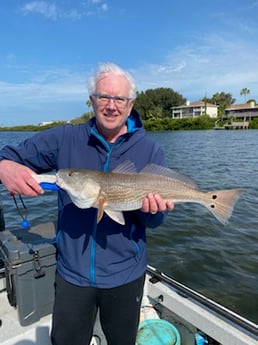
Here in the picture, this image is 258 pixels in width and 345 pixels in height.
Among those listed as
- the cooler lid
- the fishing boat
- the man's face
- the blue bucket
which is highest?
the man's face

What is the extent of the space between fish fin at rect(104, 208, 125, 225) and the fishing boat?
4.43 feet

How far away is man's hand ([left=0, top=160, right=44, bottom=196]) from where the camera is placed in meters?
2.36

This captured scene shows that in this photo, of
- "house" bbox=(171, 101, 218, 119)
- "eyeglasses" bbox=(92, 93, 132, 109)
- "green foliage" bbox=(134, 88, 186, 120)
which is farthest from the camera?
"house" bbox=(171, 101, 218, 119)

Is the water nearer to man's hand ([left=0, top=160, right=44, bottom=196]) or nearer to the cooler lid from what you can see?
the cooler lid

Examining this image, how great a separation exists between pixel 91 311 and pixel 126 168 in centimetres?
116

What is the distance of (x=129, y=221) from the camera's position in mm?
2621

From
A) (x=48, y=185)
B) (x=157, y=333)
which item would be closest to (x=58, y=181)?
(x=48, y=185)

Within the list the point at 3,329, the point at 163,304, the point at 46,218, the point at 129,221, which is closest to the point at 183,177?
the point at 129,221

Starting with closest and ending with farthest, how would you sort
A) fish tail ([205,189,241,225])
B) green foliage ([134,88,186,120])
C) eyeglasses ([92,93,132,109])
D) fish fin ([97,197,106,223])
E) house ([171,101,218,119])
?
1. fish fin ([97,197,106,223])
2. eyeglasses ([92,93,132,109])
3. fish tail ([205,189,241,225])
4. green foliage ([134,88,186,120])
5. house ([171,101,218,119])

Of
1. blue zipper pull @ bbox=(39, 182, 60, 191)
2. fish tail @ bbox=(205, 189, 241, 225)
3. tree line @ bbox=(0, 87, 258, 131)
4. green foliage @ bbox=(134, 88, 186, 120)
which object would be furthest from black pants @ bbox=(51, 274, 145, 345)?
green foliage @ bbox=(134, 88, 186, 120)

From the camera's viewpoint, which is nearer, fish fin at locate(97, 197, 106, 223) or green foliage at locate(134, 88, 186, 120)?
fish fin at locate(97, 197, 106, 223)

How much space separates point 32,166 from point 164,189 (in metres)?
1.05

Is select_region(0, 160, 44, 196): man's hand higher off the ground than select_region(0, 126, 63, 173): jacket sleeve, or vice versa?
select_region(0, 126, 63, 173): jacket sleeve

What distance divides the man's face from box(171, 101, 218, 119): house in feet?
339
